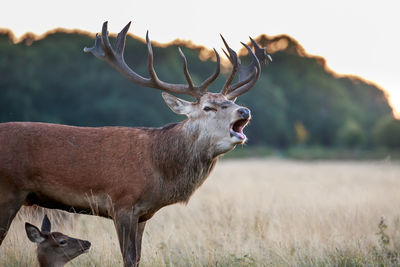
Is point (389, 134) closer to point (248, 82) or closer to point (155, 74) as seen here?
point (248, 82)

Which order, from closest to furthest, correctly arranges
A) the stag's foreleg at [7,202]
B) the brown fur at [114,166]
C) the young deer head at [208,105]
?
1. the stag's foreleg at [7,202]
2. the brown fur at [114,166]
3. the young deer head at [208,105]

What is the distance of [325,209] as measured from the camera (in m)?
8.84

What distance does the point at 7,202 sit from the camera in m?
4.44

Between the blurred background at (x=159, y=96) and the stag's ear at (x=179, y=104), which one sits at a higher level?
the blurred background at (x=159, y=96)

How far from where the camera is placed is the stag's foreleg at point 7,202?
444cm

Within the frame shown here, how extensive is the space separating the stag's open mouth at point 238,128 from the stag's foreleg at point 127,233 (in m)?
1.20

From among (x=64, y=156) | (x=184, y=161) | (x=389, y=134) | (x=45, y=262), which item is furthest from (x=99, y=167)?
(x=389, y=134)

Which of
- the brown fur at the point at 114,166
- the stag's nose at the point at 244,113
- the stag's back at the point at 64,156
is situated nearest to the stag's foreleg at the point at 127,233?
the brown fur at the point at 114,166

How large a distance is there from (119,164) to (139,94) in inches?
1422

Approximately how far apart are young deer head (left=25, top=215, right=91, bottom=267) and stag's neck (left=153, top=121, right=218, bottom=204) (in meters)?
0.98

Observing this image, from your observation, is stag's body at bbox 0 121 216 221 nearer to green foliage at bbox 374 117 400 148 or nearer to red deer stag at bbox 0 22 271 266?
red deer stag at bbox 0 22 271 266

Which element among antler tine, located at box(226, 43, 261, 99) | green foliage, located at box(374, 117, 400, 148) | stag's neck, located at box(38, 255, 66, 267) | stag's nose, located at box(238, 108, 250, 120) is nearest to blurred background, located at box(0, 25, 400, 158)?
green foliage, located at box(374, 117, 400, 148)

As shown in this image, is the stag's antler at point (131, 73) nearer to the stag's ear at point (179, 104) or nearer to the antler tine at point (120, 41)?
the antler tine at point (120, 41)

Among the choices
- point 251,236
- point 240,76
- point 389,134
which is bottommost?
point 251,236
